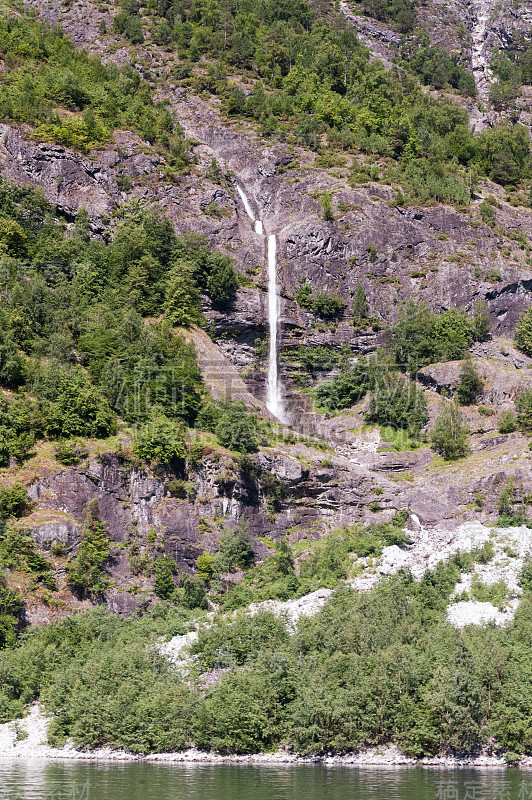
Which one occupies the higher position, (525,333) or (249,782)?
(525,333)

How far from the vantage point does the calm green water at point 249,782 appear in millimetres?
42562

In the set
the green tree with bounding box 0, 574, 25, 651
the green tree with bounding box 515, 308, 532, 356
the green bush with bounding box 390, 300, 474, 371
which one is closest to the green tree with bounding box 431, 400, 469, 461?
the green bush with bounding box 390, 300, 474, 371

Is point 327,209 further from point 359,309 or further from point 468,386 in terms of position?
point 468,386

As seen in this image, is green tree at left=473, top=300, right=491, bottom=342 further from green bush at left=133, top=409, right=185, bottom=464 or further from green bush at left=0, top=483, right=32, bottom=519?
green bush at left=0, top=483, right=32, bottom=519

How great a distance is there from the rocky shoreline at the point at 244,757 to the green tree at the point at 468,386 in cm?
5860

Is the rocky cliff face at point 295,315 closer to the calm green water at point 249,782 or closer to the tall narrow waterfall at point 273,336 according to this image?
the tall narrow waterfall at point 273,336

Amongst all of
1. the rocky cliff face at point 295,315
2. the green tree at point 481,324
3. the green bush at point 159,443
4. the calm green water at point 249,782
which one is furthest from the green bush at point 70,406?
the green tree at point 481,324

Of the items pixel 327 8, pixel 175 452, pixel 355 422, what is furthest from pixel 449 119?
pixel 175 452

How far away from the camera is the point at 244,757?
56.8m

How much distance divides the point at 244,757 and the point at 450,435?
52541 millimetres

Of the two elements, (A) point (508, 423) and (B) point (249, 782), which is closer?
(B) point (249, 782)

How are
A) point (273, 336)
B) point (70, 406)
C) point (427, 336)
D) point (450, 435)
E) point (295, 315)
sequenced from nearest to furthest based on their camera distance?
1. point (70, 406)
2. point (450, 435)
3. point (427, 336)
4. point (273, 336)
5. point (295, 315)

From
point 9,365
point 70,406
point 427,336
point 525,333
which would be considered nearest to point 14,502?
point 70,406

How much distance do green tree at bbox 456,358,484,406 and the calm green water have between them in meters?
61.8
